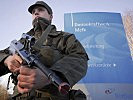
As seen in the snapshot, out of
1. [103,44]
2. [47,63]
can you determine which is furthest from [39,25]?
[103,44]

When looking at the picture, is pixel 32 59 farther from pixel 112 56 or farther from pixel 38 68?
pixel 112 56

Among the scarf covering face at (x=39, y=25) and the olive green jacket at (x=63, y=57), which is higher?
the scarf covering face at (x=39, y=25)

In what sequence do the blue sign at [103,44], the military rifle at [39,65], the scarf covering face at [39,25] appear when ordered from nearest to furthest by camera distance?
1. the military rifle at [39,65]
2. the scarf covering face at [39,25]
3. the blue sign at [103,44]

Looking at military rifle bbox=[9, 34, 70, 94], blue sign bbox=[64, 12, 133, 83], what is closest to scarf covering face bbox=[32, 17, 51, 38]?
military rifle bbox=[9, 34, 70, 94]

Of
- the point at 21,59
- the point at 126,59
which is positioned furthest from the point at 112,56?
the point at 21,59

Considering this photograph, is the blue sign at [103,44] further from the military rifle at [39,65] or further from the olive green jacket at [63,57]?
the military rifle at [39,65]

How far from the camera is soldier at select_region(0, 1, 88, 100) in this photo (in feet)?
3.72

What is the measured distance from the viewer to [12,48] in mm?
1759

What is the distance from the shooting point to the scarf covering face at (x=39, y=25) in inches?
82.2

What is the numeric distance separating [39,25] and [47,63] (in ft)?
2.19

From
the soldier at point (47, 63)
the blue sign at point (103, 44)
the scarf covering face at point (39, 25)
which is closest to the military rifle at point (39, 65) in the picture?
the soldier at point (47, 63)

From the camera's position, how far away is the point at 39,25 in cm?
209

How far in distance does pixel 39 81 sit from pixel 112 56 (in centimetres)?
336

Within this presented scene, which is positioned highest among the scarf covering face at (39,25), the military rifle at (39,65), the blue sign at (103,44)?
the blue sign at (103,44)
